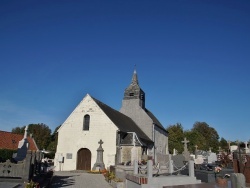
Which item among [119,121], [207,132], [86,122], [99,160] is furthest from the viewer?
[207,132]

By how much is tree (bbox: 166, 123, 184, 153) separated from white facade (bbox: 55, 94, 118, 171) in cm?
3216

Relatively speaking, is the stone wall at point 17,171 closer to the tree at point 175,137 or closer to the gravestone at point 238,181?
the gravestone at point 238,181

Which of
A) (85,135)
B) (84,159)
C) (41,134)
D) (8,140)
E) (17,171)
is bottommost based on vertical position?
(84,159)

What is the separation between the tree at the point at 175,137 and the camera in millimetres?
53188

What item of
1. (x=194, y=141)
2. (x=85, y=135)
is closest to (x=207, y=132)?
(x=194, y=141)

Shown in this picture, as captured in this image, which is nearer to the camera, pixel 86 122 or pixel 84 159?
pixel 84 159

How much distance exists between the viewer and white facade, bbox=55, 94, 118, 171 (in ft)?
77.4

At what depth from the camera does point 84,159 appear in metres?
24.0

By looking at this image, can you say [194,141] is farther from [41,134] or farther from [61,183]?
[61,183]

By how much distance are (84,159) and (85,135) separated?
→ 8.15 feet

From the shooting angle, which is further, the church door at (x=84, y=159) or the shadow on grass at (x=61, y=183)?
the church door at (x=84, y=159)

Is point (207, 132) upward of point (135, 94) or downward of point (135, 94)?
downward

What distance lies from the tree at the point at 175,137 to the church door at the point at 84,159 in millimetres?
32487

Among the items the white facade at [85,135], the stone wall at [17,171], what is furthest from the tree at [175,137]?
the stone wall at [17,171]
